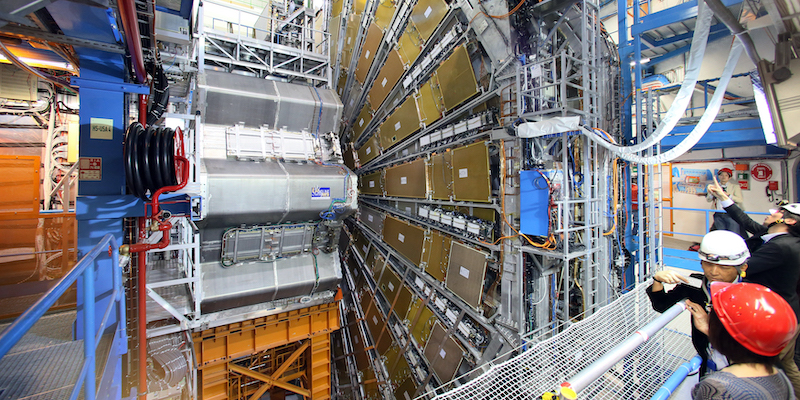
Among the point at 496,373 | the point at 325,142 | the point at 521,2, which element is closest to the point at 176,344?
the point at 325,142

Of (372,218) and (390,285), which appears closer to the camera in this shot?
(390,285)

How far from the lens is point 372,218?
8.12m

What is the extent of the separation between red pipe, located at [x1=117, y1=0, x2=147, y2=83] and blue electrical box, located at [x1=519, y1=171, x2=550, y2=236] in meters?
4.00

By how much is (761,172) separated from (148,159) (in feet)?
41.0

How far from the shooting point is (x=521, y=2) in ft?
13.5

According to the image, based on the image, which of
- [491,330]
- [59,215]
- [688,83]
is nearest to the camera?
[688,83]

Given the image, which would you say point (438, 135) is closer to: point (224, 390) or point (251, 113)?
point (251, 113)

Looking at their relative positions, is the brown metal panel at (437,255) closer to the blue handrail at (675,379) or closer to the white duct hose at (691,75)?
the white duct hose at (691,75)

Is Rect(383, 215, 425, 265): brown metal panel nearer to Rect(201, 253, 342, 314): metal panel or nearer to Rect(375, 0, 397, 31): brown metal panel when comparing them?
Rect(201, 253, 342, 314): metal panel

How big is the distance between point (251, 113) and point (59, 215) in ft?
21.9

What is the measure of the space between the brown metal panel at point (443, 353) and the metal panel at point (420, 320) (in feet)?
0.48

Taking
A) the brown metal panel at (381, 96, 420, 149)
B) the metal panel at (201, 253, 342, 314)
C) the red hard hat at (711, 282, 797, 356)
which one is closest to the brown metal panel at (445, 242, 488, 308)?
the brown metal panel at (381, 96, 420, 149)

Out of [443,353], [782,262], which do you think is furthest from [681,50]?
[443,353]

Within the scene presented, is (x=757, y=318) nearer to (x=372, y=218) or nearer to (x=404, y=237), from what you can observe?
(x=404, y=237)
